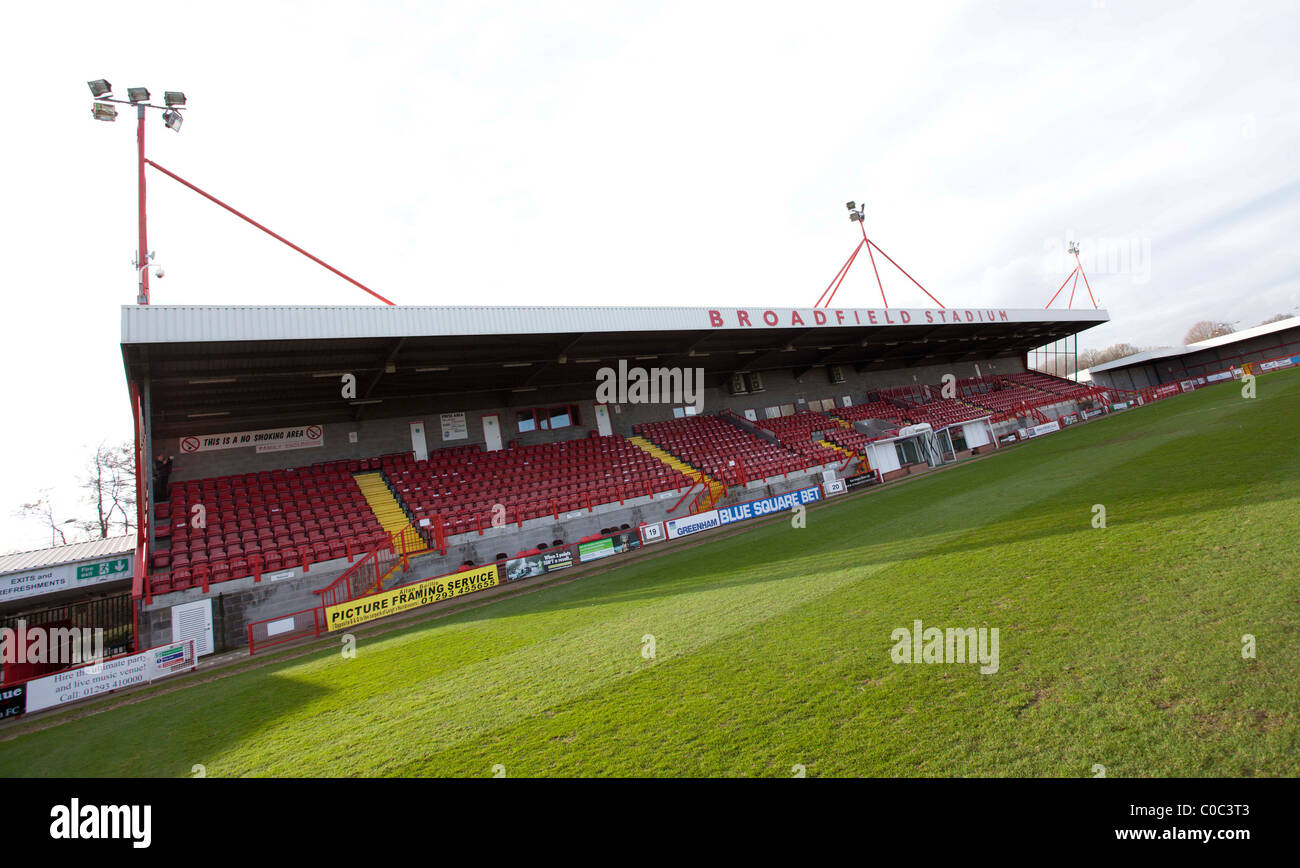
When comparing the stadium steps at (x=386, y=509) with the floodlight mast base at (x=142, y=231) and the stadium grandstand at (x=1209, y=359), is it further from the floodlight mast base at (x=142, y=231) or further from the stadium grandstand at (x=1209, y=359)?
the stadium grandstand at (x=1209, y=359)

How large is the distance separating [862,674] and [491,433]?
21.1 metres

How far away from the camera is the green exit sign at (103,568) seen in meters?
15.1

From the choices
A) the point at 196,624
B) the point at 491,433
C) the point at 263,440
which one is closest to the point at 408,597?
the point at 196,624

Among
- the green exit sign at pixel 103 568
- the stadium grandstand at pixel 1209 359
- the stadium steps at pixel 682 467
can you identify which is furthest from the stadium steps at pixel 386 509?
the stadium grandstand at pixel 1209 359

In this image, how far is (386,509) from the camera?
1827 centimetres

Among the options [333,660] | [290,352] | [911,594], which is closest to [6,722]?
[333,660]

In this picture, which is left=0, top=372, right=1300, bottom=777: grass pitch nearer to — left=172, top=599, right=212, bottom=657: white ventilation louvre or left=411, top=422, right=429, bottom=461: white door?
left=172, top=599, right=212, bottom=657: white ventilation louvre

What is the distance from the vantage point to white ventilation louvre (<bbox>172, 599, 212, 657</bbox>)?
42.0ft

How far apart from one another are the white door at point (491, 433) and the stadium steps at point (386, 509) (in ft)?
15.5

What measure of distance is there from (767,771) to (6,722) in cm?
1430

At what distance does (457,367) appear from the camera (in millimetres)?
20500
